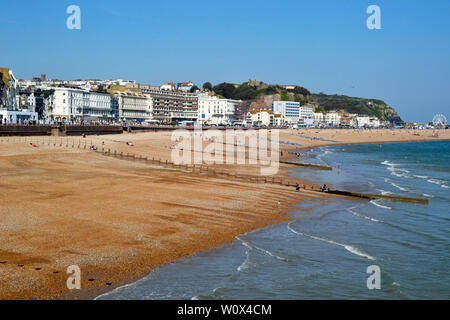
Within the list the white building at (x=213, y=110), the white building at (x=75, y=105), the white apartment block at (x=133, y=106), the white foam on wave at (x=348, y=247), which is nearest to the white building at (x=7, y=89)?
the white building at (x=75, y=105)

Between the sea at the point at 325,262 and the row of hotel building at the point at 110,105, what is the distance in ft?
169

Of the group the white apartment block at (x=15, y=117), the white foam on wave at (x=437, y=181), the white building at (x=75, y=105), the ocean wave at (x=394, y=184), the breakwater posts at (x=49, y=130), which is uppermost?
the white building at (x=75, y=105)

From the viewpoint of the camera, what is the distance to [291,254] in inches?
675

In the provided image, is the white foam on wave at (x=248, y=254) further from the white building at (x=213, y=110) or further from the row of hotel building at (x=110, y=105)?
the white building at (x=213, y=110)

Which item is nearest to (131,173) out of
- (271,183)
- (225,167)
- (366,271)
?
(271,183)

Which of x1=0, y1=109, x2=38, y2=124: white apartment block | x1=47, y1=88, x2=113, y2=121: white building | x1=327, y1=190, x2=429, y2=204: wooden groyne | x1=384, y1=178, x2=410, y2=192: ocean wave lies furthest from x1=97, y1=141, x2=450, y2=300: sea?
x1=47, y1=88, x2=113, y2=121: white building

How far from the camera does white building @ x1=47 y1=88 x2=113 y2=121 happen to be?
320ft

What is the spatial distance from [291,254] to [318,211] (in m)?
8.82

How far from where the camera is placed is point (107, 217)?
63.5ft

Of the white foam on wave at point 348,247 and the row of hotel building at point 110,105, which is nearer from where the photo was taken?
the white foam on wave at point 348,247

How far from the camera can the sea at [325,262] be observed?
13414 mm

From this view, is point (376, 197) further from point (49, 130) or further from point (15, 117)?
point (15, 117)

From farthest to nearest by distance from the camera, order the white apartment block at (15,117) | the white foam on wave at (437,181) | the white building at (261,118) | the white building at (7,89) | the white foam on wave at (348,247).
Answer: the white building at (261,118) → the white building at (7,89) → the white apartment block at (15,117) → the white foam on wave at (437,181) → the white foam on wave at (348,247)

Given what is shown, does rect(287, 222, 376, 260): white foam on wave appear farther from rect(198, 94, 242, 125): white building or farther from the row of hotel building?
rect(198, 94, 242, 125): white building
